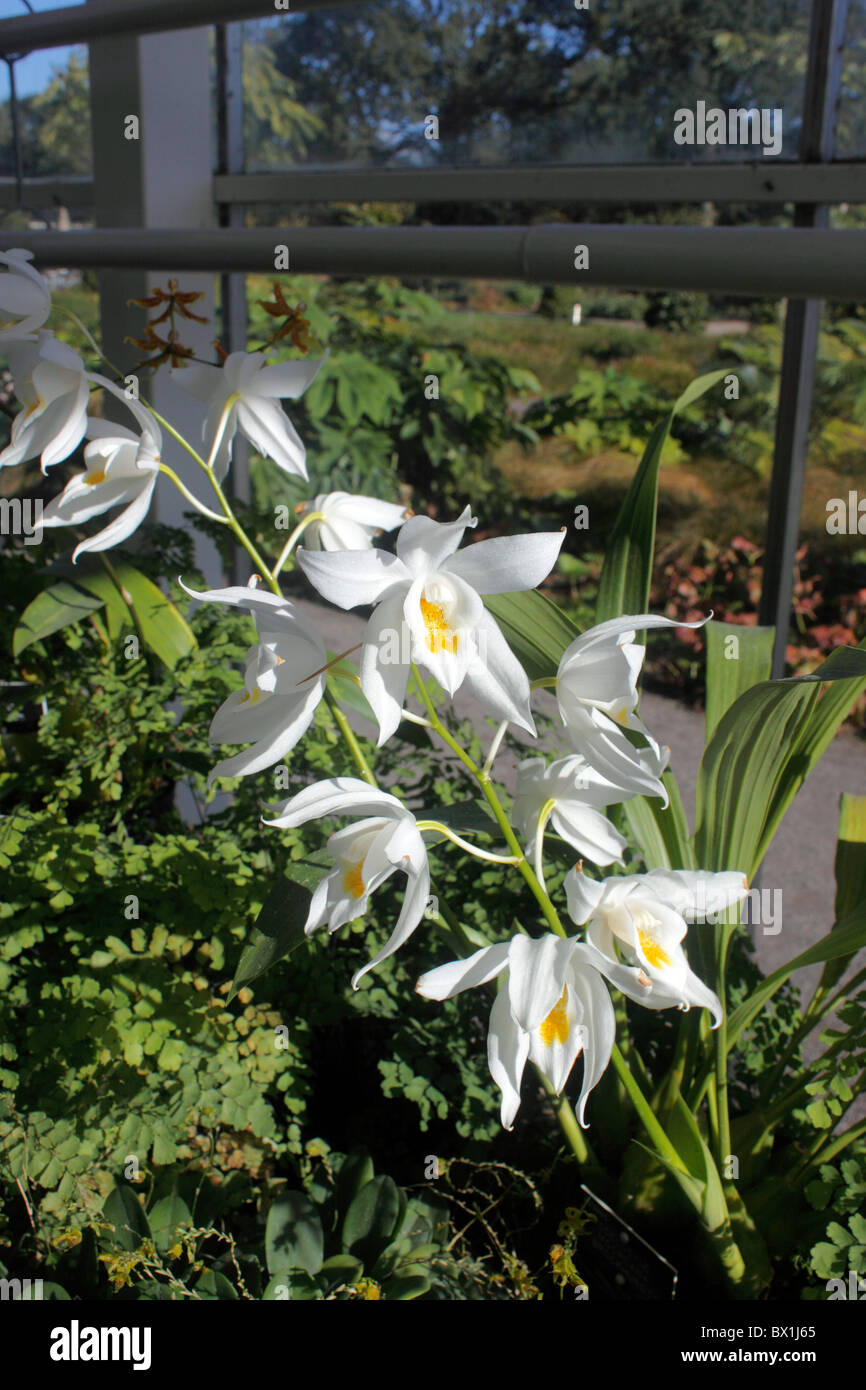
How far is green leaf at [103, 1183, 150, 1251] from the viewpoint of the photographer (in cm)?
103

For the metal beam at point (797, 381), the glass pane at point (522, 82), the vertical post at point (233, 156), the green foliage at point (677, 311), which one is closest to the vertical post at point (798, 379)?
the metal beam at point (797, 381)

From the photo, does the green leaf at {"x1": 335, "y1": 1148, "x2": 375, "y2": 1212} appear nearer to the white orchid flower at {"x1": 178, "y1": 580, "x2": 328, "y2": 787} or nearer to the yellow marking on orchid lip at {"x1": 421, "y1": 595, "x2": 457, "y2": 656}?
the white orchid flower at {"x1": 178, "y1": 580, "x2": 328, "y2": 787}

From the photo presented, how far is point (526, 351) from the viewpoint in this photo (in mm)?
4867

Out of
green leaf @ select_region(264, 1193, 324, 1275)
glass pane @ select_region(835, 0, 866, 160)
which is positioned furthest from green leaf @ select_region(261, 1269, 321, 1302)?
glass pane @ select_region(835, 0, 866, 160)

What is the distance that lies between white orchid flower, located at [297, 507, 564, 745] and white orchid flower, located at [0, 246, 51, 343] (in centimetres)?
46

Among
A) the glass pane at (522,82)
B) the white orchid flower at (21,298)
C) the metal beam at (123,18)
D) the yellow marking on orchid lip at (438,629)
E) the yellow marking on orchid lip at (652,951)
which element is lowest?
the yellow marking on orchid lip at (652,951)

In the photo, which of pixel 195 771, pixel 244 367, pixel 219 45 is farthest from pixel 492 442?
pixel 244 367

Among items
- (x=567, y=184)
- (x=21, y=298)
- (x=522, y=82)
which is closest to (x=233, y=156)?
(x=522, y=82)

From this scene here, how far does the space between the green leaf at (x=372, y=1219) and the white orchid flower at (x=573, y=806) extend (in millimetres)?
500

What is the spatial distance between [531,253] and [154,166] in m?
1.06

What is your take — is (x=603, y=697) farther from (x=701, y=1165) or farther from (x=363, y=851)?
(x=701, y=1165)

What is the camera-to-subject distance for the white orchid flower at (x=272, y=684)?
0.70 m

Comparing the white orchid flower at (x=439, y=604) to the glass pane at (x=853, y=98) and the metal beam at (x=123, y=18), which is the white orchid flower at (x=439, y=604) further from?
the glass pane at (x=853, y=98)

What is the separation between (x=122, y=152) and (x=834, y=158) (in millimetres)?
1175
